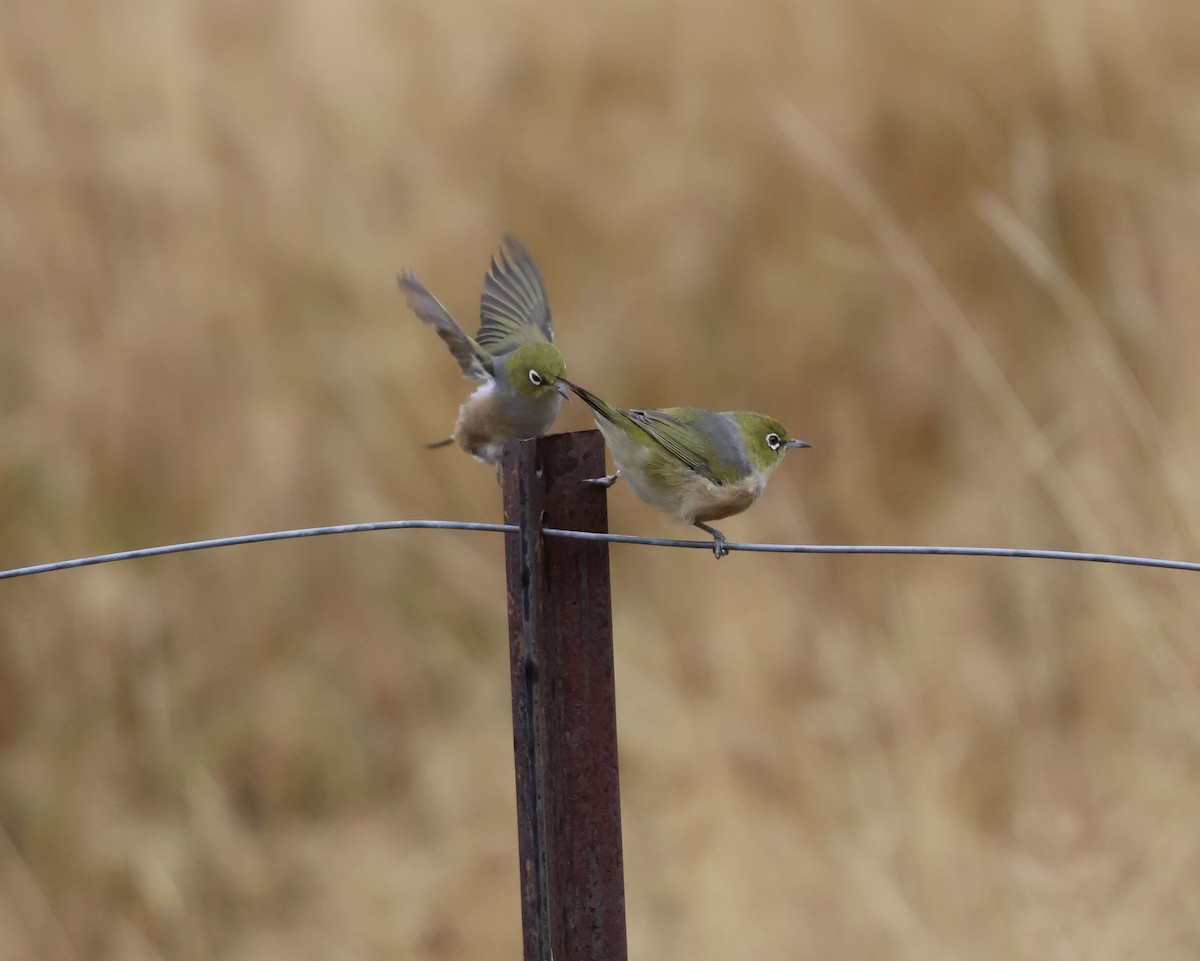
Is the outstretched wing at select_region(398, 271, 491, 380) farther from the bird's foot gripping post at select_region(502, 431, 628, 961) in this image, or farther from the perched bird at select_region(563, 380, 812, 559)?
the bird's foot gripping post at select_region(502, 431, 628, 961)

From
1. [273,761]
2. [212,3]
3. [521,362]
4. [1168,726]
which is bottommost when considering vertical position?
[1168,726]

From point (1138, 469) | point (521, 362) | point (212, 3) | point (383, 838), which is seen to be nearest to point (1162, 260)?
point (1138, 469)

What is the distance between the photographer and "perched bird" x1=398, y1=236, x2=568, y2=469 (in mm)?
3838

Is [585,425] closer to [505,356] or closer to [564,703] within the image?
[505,356]

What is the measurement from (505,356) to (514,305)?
0.35 metres

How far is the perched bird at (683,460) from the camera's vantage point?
3.26 m

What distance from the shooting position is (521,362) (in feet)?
12.7

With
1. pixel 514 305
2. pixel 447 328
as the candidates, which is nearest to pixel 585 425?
pixel 514 305

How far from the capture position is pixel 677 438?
129 inches

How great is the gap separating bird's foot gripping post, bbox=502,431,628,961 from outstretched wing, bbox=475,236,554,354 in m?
2.15

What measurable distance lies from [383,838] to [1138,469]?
3021 mm

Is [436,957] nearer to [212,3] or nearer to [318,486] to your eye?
[318,486]

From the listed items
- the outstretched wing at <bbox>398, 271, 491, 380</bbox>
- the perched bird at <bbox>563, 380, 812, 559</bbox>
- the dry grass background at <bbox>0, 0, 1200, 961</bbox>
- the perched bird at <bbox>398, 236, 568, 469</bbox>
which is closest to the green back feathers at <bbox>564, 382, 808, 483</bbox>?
the perched bird at <bbox>563, 380, 812, 559</bbox>

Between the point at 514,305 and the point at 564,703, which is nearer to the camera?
the point at 564,703
